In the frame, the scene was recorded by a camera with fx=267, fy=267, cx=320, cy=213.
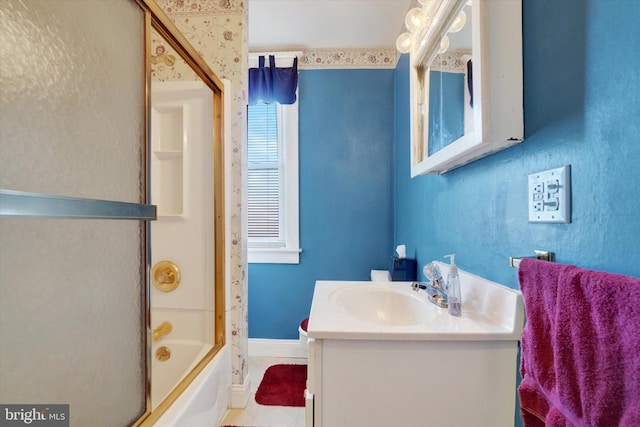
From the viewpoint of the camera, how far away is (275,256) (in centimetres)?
209

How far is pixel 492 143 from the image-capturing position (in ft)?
2.37

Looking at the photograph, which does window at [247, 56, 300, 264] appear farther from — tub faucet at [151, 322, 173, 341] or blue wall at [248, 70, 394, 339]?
tub faucet at [151, 322, 173, 341]

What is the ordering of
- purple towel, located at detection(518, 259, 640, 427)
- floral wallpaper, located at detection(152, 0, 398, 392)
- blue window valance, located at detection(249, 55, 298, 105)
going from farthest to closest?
blue window valance, located at detection(249, 55, 298, 105), floral wallpaper, located at detection(152, 0, 398, 392), purple towel, located at detection(518, 259, 640, 427)

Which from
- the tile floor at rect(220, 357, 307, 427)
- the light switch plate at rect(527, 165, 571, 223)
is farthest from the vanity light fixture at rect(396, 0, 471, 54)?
the tile floor at rect(220, 357, 307, 427)

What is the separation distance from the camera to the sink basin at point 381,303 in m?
1.08

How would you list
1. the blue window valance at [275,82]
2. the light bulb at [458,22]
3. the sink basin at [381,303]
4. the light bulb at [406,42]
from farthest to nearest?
the blue window valance at [275,82] → the light bulb at [406,42] → the sink basin at [381,303] → the light bulb at [458,22]

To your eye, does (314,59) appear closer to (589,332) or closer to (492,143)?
(492,143)

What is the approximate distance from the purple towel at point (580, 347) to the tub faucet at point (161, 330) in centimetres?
163

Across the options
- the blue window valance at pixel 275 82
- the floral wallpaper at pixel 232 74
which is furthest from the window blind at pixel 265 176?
the floral wallpaper at pixel 232 74

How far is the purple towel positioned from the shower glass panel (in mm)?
1110

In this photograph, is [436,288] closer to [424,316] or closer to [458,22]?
[424,316]

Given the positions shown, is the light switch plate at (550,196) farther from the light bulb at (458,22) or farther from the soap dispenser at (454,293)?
the light bulb at (458,22)

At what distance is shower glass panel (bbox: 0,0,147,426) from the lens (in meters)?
0.69

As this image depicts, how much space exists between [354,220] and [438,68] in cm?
121
